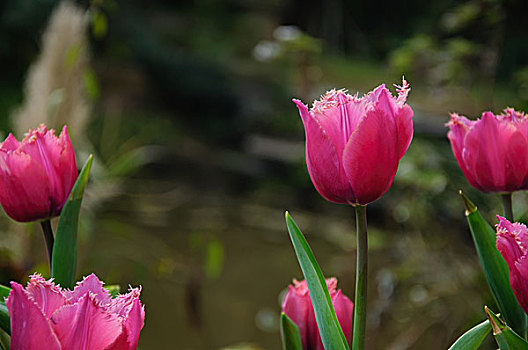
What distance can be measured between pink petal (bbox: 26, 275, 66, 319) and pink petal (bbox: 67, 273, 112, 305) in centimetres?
1

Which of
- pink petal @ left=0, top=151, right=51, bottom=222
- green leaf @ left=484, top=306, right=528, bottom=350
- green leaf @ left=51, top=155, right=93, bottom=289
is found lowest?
green leaf @ left=484, top=306, right=528, bottom=350

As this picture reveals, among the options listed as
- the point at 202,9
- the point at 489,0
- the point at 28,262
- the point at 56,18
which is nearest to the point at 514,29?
the point at 489,0

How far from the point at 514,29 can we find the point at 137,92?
171 inches

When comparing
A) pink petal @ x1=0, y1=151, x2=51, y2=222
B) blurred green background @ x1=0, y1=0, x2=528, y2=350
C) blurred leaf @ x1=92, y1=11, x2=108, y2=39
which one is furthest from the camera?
blurred green background @ x1=0, y1=0, x2=528, y2=350

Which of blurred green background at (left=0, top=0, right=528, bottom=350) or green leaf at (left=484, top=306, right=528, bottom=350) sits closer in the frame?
green leaf at (left=484, top=306, right=528, bottom=350)

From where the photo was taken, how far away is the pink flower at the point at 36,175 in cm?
31

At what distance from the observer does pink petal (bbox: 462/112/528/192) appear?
31cm

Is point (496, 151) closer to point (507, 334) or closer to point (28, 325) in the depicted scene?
point (507, 334)

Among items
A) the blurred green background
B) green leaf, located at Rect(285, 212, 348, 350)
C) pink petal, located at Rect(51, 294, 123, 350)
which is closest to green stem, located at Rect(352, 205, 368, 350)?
green leaf, located at Rect(285, 212, 348, 350)

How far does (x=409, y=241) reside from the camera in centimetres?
169

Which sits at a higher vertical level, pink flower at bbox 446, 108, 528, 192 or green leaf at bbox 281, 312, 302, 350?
pink flower at bbox 446, 108, 528, 192

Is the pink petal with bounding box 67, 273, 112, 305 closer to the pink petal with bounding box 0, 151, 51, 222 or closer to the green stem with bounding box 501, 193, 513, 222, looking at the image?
the pink petal with bounding box 0, 151, 51, 222

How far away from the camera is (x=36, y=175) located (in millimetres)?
317

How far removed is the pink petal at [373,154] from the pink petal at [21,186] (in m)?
0.16
